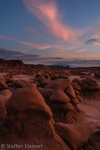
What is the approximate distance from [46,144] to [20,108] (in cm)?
75

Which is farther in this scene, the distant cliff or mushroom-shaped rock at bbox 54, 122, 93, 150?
the distant cliff

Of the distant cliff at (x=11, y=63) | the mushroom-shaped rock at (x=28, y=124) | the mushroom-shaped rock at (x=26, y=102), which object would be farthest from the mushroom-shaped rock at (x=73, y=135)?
the distant cliff at (x=11, y=63)

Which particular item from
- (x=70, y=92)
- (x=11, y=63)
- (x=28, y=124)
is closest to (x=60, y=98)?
(x=70, y=92)

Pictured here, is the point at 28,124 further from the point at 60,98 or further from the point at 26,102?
the point at 60,98

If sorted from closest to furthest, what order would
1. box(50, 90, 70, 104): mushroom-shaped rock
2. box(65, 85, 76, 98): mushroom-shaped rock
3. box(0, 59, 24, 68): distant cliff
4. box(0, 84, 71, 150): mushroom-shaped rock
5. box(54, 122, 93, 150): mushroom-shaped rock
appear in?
box(0, 84, 71, 150): mushroom-shaped rock → box(54, 122, 93, 150): mushroom-shaped rock → box(50, 90, 70, 104): mushroom-shaped rock → box(65, 85, 76, 98): mushroom-shaped rock → box(0, 59, 24, 68): distant cliff

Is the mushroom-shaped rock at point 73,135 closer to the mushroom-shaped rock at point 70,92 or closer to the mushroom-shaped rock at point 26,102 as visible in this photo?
the mushroom-shaped rock at point 26,102

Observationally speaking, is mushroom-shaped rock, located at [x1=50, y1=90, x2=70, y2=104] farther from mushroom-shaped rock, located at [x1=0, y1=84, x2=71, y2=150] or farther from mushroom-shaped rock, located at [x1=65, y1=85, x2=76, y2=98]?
mushroom-shaped rock, located at [x1=0, y1=84, x2=71, y2=150]

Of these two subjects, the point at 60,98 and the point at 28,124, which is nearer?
the point at 28,124

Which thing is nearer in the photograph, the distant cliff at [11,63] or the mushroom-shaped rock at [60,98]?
the mushroom-shaped rock at [60,98]

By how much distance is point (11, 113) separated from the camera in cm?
201

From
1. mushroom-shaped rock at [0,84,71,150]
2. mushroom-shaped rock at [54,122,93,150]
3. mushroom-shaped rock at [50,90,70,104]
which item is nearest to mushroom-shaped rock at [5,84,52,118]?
mushroom-shaped rock at [0,84,71,150]

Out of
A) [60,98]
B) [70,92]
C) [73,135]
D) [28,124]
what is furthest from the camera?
[70,92]

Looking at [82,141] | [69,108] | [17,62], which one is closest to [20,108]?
[82,141]

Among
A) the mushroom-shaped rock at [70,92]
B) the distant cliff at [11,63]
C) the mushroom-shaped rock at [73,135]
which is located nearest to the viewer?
the mushroom-shaped rock at [73,135]
